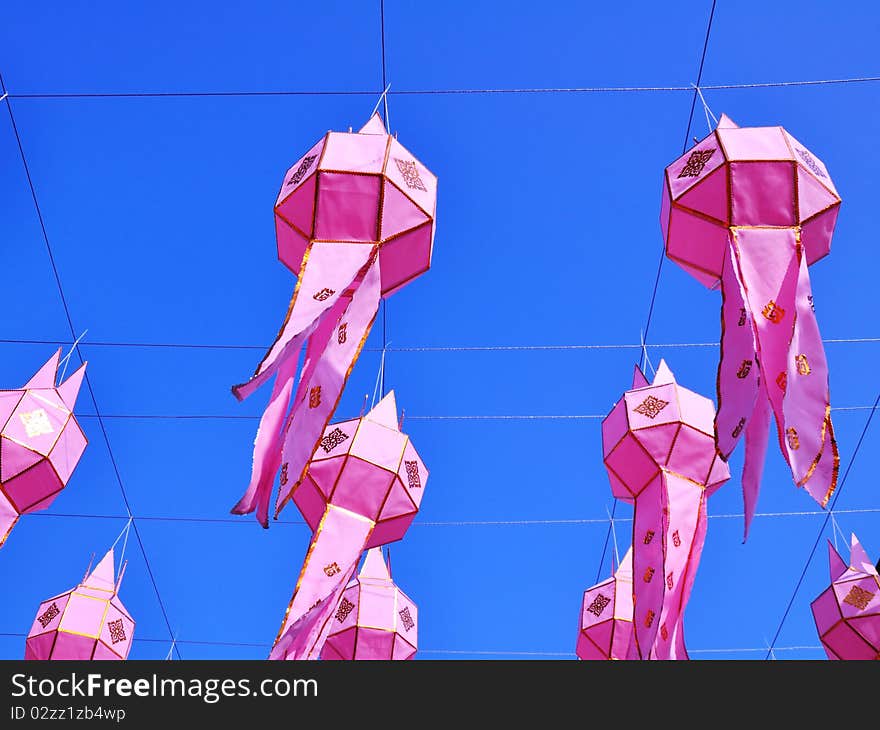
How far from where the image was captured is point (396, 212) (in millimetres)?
4594

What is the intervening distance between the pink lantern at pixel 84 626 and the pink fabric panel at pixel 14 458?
5.74 ft

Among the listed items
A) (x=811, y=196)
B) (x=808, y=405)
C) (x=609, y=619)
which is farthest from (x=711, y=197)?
(x=609, y=619)

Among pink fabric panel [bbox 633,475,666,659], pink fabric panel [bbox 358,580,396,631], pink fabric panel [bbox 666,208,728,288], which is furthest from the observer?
pink fabric panel [bbox 358,580,396,631]

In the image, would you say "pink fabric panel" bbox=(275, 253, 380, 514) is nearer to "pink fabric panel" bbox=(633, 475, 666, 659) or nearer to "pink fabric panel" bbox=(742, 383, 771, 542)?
"pink fabric panel" bbox=(742, 383, 771, 542)

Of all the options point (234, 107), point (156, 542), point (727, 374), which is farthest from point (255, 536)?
point (727, 374)

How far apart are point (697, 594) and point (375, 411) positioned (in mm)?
5171

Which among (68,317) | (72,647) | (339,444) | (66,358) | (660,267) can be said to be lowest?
(72,647)

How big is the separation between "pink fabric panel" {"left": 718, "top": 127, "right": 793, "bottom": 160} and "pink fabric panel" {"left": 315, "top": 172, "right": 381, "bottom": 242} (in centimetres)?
178

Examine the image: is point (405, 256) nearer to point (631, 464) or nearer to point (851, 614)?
point (631, 464)

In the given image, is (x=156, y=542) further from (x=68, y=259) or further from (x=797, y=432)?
(x=797, y=432)

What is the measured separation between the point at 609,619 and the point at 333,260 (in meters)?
4.26

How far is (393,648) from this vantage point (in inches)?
278

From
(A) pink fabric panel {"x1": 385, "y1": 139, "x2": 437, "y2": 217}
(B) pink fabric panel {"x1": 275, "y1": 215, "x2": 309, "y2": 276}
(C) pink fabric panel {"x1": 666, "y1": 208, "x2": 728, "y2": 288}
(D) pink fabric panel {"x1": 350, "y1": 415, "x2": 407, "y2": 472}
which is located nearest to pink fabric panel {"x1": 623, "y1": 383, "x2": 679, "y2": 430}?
(C) pink fabric panel {"x1": 666, "y1": 208, "x2": 728, "y2": 288}

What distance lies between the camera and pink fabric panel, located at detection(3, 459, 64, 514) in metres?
6.03
